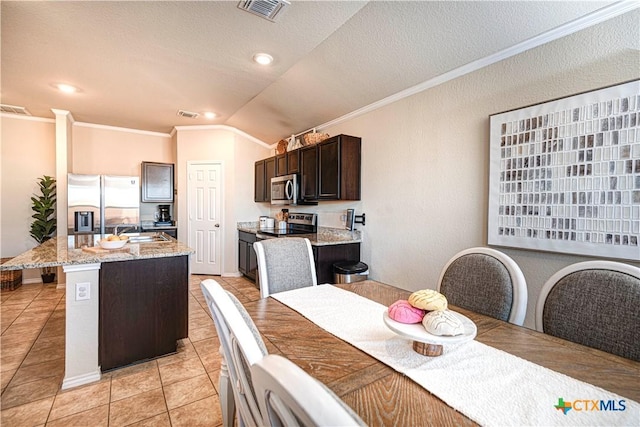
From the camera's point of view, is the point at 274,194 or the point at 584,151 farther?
the point at 274,194

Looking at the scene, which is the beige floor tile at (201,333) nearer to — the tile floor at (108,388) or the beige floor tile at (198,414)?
the tile floor at (108,388)

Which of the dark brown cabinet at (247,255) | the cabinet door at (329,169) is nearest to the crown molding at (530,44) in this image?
the cabinet door at (329,169)

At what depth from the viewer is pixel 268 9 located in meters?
1.99

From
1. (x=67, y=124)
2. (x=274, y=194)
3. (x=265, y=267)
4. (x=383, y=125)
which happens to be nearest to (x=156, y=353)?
(x=265, y=267)

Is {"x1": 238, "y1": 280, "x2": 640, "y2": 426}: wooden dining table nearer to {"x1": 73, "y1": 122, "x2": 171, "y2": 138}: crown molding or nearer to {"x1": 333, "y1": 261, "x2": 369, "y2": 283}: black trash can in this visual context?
{"x1": 333, "y1": 261, "x2": 369, "y2": 283}: black trash can

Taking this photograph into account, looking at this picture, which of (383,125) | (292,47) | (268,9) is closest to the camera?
(268,9)

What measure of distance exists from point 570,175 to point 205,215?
4770 mm

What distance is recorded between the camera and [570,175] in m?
1.73

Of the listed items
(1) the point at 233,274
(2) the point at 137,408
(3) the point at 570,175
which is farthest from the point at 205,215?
(3) the point at 570,175

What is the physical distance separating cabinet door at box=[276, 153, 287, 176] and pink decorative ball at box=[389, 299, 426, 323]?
11.8ft

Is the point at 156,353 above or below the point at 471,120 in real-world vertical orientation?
below

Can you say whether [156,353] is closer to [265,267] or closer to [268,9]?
[265,267]

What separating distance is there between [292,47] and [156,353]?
2827 mm

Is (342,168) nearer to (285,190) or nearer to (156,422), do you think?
(285,190)
